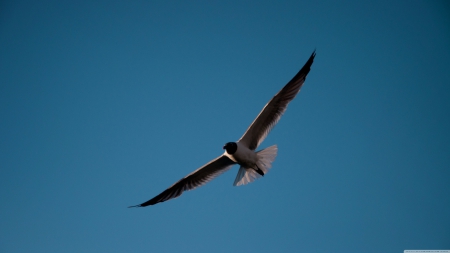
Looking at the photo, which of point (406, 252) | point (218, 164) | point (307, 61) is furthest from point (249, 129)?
point (406, 252)

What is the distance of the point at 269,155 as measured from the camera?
8375 mm

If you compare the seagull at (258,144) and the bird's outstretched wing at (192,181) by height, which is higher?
the seagull at (258,144)

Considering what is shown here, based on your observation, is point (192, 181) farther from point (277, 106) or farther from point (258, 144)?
point (277, 106)

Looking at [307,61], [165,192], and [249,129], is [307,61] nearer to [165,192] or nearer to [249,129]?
[249,129]

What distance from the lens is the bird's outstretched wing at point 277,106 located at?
321 inches

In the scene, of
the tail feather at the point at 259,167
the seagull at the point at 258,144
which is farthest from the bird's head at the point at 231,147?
the tail feather at the point at 259,167

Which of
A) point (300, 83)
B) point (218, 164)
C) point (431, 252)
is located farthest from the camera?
point (431, 252)

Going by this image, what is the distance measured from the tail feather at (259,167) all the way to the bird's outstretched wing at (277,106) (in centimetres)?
41

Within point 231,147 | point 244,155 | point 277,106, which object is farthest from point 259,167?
point 277,106

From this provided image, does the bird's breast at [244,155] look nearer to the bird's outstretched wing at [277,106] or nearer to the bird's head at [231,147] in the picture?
the bird's head at [231,147]

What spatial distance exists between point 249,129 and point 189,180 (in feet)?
6.79

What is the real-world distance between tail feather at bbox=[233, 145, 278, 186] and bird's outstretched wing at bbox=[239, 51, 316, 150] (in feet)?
1.34

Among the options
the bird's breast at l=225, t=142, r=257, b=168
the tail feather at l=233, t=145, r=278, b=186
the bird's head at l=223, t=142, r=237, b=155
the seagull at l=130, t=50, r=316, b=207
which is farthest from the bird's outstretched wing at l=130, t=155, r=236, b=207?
the bird's head at l=223, t=142, r=237, b=155

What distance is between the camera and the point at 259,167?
8.52 metres
